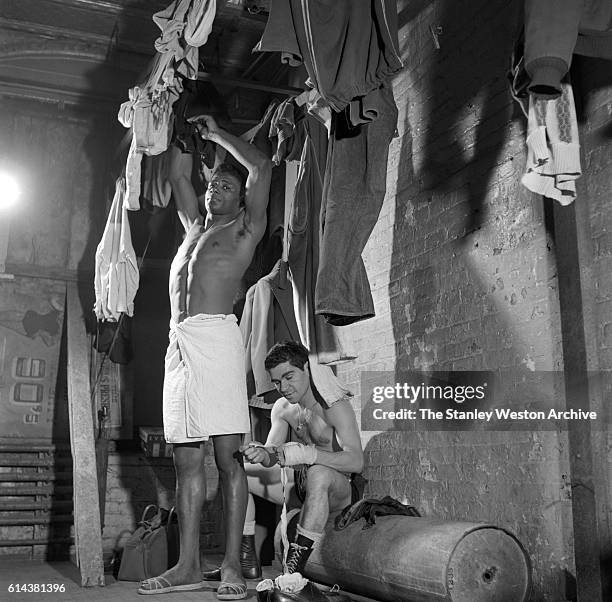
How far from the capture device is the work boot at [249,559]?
4016 millimetres

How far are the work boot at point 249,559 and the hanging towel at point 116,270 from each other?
1.60 meters

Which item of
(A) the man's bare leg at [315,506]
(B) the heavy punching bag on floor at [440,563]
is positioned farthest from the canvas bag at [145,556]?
(B) the heavy punching bag on floor at [440,563]

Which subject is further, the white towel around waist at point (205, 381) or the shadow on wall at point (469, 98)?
the white towel around waist at point (205, 381)

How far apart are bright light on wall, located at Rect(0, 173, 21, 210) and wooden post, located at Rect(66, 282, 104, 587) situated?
1.74 meters

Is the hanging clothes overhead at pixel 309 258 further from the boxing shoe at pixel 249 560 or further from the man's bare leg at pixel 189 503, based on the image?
the boxing shoe at pixel 249 560

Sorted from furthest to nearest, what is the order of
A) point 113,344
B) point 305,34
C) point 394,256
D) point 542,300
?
point 113,344 < point 394,256 < point 542,300 < point 305,34

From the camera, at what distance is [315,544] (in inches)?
127

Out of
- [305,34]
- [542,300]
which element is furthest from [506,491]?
[305,34]

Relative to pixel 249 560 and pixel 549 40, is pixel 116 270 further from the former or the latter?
pixel 549 40

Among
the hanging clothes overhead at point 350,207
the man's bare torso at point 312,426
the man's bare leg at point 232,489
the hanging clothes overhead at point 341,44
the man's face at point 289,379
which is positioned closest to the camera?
the hanging clothes overhead at point 341,44

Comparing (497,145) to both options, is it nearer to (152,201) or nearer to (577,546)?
(577,546)

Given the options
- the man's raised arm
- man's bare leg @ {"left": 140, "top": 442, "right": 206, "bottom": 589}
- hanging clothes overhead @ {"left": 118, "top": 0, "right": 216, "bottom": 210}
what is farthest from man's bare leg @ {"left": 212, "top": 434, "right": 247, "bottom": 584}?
hanging clothes overhead @ {"left": 118, "top": 0, "right": 216, "bottom": 210}

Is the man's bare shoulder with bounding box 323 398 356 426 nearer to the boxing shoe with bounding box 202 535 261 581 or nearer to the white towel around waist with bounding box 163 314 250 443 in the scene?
the white towel around waist with bounding box 163 314 250 443

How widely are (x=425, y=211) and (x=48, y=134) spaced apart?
3.90 meters
